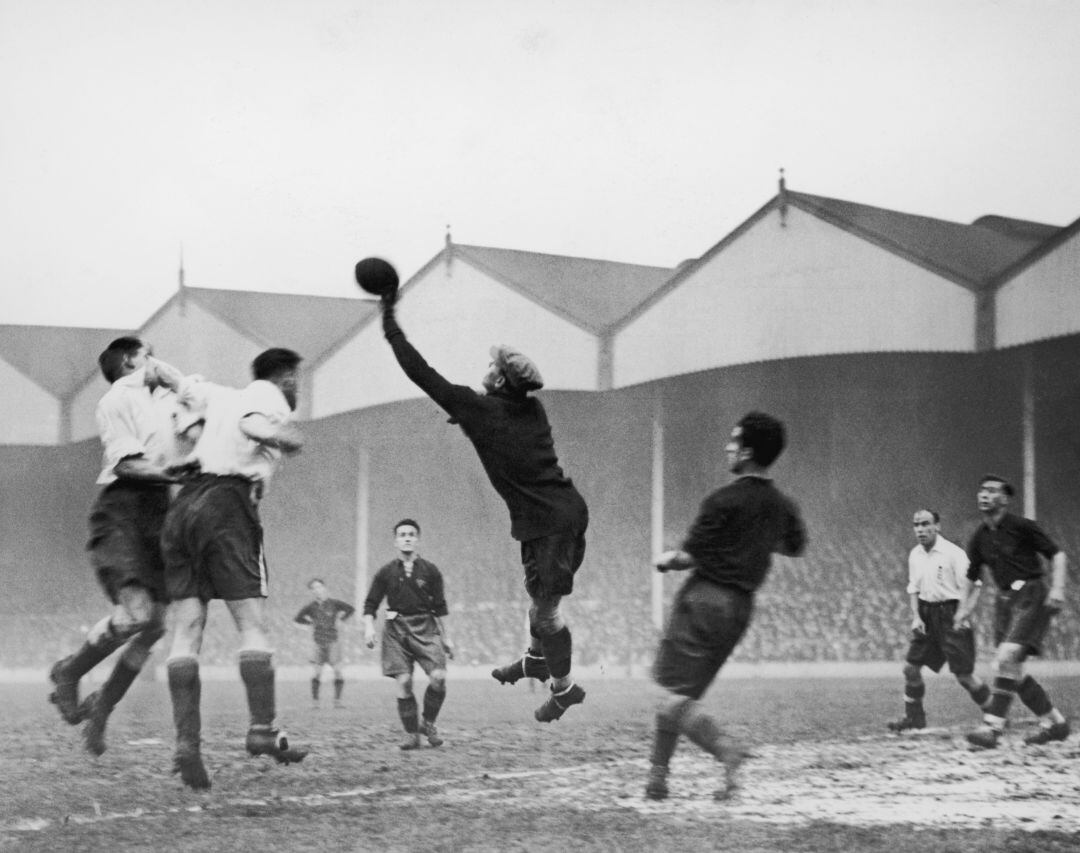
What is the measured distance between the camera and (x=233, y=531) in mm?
6094

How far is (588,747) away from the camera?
8.60m

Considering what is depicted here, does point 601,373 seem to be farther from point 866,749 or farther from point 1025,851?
point 1025,851

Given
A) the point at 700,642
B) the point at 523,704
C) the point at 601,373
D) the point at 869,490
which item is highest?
the point at 601,373

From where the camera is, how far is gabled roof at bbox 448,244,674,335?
50.0 feet

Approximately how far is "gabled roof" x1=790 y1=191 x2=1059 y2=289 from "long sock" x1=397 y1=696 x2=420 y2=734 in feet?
23.7

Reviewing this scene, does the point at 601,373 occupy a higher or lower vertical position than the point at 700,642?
higher

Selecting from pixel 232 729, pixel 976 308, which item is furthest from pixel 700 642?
pixel 976 308

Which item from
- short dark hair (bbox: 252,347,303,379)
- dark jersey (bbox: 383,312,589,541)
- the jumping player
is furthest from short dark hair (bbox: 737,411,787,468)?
short dark hair (bbox: 252,347,303,379)

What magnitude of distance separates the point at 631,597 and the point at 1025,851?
1247 cm

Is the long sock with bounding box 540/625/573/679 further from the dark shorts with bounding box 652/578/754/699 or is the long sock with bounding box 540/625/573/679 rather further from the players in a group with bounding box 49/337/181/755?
the players in a group with bounding box 49/337/181/755

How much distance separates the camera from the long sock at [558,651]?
609cm

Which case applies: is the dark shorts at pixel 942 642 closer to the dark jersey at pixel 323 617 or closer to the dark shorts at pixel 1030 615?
the dark shorts at pixel 1030 615

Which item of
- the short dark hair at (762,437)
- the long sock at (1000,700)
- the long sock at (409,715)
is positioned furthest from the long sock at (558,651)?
the long sock at (1000,700)

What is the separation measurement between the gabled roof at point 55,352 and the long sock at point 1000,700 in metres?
11.1
